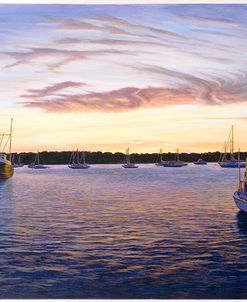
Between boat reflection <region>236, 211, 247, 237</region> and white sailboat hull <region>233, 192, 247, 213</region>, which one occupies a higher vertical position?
white sailboat hull <region>233, 192, 247, 213</region>

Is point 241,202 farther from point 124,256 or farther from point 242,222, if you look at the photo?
point 124,256

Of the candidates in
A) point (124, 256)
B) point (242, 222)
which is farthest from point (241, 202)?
point (124, 256)

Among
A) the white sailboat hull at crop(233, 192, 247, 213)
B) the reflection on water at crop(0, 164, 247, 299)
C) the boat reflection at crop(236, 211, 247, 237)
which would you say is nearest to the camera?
the reflection on water at crop(0, 164, 247, 299)

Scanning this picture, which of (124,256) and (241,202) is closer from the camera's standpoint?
(124,256)

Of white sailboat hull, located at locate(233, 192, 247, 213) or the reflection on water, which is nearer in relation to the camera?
the reflection on water

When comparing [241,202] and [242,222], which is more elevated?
[241,202]

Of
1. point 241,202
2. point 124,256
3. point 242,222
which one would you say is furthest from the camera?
point 241,202

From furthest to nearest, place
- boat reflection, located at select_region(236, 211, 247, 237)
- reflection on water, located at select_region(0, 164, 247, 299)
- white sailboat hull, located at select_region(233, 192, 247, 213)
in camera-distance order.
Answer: white sailboat hull, located at select_region(233, 192, 247, 213), boat reflection, located at select_region(236, 211, 247, 237), reflection on water, located at select_region(0, 164, 247, 299)

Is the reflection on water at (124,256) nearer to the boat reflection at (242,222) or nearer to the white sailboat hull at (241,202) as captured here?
the boat reflection at (242,222)

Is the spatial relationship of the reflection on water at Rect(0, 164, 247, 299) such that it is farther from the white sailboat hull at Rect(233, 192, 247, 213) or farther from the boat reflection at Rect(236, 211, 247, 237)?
the white sailboat hull at Rect(233, 192, 247, 213)

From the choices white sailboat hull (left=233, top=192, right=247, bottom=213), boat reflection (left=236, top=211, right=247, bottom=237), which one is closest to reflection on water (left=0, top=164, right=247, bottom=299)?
boat reflection (left=236, top=211, right=247, bottom=237)

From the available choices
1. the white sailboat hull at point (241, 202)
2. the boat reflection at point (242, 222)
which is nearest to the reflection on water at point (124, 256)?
the boat reflection at point (242, 222)

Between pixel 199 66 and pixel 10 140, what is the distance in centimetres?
236

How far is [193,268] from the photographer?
5.48 meters
